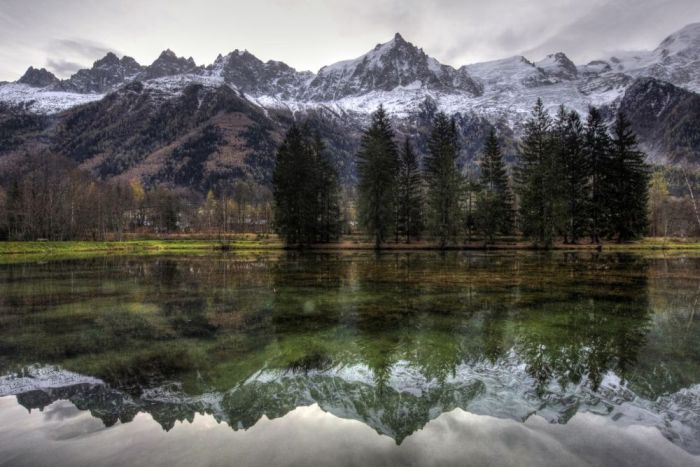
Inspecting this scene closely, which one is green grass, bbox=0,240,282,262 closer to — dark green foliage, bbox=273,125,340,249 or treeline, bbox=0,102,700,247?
dark green foliage, bbox=273,125,340,249

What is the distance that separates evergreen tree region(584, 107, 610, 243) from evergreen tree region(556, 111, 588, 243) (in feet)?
3.43

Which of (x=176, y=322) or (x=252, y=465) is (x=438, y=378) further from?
(x=176, y=322)

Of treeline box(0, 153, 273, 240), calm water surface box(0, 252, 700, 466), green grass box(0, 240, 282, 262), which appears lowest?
green grass box(0, 240, 282, 262)

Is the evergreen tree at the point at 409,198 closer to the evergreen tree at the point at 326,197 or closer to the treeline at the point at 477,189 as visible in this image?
the treeline at the point at 477,189

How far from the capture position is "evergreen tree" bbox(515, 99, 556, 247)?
184ft

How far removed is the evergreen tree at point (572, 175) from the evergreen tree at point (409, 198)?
20.8 meters

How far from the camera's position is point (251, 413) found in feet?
23.7

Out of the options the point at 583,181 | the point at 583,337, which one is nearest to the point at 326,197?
the point at 583,181

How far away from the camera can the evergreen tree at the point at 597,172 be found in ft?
202

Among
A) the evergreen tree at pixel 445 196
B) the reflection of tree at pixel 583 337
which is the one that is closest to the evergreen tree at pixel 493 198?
the evergreen tree at pixel 445 196

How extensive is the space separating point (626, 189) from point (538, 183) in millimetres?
15194

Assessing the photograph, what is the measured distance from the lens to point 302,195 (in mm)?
61875

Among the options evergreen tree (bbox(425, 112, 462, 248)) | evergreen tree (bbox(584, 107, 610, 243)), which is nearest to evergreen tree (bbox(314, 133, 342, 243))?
evergreen tree (bbox(425, 112, 462, 248))

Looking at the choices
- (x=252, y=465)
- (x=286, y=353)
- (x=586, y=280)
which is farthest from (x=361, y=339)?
(x=586, y=280)
